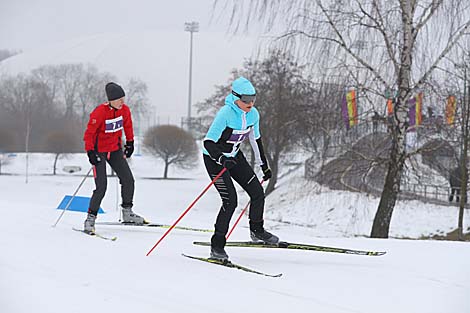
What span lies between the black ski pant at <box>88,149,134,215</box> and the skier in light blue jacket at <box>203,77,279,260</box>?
1.60 m

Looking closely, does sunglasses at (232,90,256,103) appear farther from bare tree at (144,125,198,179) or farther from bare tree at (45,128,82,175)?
bare tree at (144,125,198,179)

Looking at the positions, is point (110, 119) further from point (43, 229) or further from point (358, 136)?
point (358, 136)

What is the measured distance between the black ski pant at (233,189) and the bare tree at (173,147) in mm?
34901

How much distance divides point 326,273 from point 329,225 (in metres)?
13.7

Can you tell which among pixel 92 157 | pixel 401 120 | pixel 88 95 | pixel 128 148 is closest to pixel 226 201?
pixel 92 157

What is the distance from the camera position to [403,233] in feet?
52.3

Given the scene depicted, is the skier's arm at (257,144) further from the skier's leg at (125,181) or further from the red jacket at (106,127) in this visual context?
the skier's leg at (125,181)

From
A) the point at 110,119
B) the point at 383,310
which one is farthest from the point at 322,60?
the point at 383,310

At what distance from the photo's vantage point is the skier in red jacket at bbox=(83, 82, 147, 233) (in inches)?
216

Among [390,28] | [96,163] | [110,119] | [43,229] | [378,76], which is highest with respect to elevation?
[390,28]

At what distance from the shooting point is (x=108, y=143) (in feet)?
18.7

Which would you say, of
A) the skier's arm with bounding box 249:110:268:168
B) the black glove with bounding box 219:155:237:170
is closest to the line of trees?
the skier's arm with bounding box 249:110:268:168

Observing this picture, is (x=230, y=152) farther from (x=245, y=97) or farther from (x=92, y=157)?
(x=92, y=157)

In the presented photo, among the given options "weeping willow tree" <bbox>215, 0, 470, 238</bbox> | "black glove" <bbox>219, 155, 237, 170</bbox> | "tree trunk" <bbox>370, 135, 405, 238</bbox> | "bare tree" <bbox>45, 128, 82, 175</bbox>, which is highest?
"weeping willow tree" <bbox>215, 0, 470, 238</bbox>
